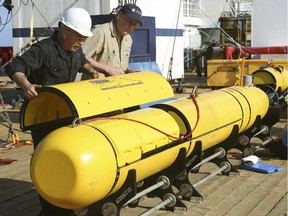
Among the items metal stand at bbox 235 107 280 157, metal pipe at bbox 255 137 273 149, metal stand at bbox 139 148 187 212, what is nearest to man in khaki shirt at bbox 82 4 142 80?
metal stand at bbox 139 148 187 212

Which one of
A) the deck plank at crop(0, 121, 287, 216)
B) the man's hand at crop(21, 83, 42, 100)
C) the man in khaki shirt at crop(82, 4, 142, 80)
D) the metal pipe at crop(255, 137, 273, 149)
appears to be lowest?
the deck plank at crop(0, 121, 287, 216)

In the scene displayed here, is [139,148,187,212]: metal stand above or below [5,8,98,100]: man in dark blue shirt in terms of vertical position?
below

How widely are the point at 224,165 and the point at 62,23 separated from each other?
2.41 meters

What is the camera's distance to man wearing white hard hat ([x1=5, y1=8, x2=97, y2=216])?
3545 millimetres

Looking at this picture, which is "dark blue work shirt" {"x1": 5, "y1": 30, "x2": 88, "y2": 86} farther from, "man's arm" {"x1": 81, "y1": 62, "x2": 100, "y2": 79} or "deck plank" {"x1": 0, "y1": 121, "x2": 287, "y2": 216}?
"deck plank" {"x1": 0, "y1": 121, "x2": 287, "y2": 216}

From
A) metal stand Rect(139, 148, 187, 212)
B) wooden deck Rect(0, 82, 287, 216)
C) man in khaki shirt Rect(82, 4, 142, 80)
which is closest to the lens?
metal stand Rect(139, 148, 187, 212)

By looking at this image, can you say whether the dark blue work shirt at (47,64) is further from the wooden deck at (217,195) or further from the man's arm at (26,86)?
the wooden deck at (217,195)

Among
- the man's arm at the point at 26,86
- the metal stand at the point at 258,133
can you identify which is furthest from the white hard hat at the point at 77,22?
the metal stand at the point at 258,133

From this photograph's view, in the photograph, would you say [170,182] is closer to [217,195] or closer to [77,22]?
[217,195]

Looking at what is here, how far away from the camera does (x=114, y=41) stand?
4793mm

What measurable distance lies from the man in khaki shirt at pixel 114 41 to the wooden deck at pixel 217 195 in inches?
50.1

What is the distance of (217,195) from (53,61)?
1.99 meters

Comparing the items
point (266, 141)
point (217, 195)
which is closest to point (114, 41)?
point (217, 195)

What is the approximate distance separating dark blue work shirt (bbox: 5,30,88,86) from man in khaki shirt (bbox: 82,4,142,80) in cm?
55
